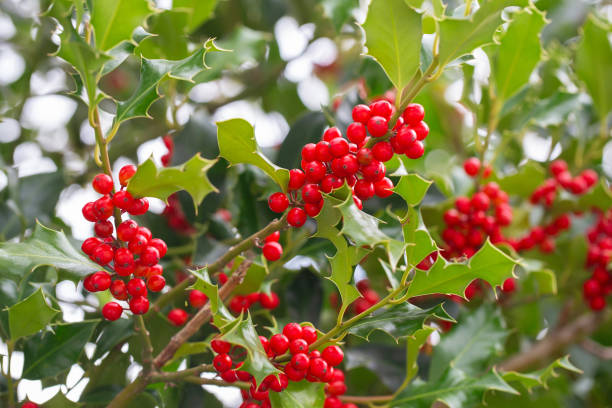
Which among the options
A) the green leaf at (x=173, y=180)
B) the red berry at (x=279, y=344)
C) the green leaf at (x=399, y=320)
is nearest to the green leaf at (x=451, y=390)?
the green leaf at (x=399, y=320)

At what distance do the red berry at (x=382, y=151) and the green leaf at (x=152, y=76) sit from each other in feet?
0.82

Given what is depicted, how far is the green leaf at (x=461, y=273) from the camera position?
2.44ft

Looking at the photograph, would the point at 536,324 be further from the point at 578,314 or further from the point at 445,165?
the point at 445,165

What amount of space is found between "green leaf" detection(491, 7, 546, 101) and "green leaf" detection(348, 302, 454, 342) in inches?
23.6

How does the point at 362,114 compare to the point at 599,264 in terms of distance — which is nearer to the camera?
the point at 362,114

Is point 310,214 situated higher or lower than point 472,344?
higher

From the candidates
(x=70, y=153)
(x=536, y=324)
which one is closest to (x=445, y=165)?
(x=536, y=324)

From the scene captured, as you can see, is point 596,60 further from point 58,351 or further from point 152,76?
point 58,351

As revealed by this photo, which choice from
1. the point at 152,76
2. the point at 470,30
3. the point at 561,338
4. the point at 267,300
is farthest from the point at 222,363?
the point at 561,338

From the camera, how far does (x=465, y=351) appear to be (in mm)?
1147

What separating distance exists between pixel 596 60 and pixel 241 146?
1116 millimetres

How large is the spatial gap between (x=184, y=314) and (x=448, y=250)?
0.58 meters

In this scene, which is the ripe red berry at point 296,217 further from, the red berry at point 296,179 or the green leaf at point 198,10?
the green leaf at point 198,10

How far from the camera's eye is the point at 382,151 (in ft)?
2.30
